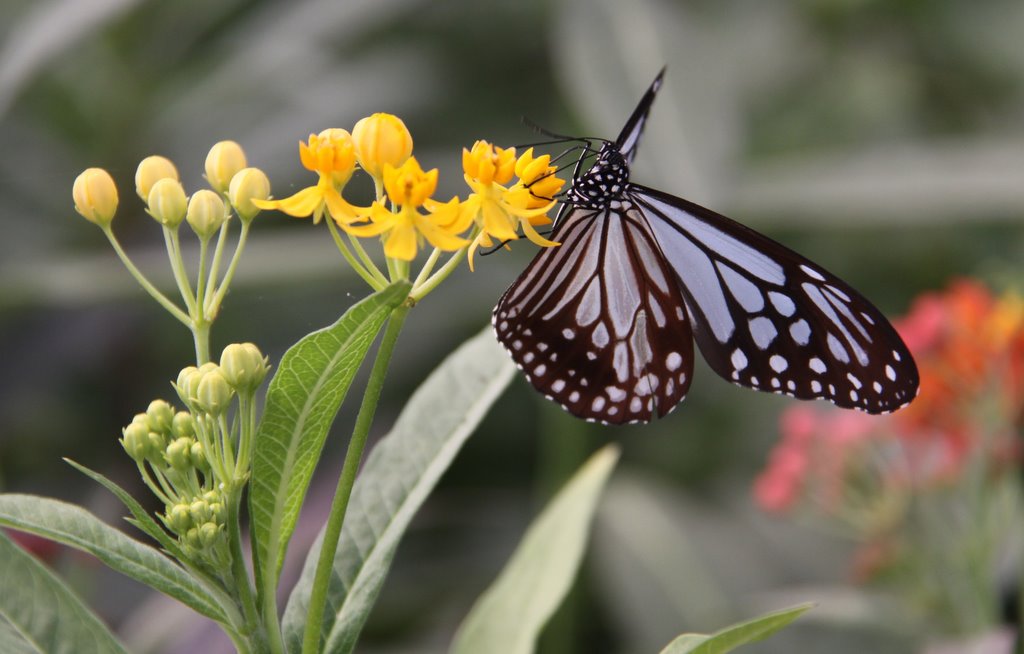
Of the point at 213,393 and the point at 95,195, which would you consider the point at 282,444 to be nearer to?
the point at 213,393

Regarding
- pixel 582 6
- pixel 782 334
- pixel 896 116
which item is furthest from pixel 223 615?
pixel 896 116

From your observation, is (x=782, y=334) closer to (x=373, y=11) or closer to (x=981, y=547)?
(x=981, y=547)

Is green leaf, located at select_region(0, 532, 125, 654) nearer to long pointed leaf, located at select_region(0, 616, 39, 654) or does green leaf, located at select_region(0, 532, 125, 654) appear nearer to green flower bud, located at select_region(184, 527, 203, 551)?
long pointed leaf, located at select_region(0, 616, 39, 654)

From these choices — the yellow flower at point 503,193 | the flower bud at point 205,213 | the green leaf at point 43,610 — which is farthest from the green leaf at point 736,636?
the flower bud at point 205,213

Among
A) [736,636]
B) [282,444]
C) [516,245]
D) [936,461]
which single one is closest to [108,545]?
[282,444]

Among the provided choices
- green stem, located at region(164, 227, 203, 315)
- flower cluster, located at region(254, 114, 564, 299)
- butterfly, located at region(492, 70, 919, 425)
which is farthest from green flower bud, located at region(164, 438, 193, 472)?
butterfly, located at region(492, 70, 919, 425)
